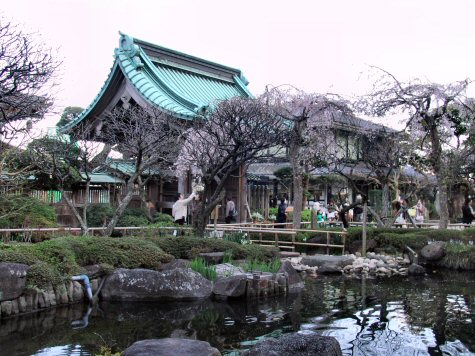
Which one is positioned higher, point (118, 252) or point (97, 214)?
point (97, 214)

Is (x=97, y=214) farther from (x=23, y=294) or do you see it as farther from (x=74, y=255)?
(x=23, y=294)

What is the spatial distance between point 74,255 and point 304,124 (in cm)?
1013

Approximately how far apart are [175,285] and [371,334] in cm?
388

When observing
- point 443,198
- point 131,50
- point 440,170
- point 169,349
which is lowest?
point 169,349

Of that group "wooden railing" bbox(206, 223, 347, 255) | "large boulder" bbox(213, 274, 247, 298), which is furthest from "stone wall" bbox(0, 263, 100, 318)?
"wooden railing" bbox(206, 223, 347, 255)

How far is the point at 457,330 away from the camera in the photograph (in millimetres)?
7941

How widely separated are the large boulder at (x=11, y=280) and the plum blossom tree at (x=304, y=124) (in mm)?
9522

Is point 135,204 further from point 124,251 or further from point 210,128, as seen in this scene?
point 124,251

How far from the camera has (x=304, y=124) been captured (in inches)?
697

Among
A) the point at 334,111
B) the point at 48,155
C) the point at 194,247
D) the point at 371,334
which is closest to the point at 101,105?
the point at 48,155

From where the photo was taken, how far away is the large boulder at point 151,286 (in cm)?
971

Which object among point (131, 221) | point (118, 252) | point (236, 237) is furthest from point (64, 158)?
point (236, 237)

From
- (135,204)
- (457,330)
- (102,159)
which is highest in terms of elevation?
(102,159)

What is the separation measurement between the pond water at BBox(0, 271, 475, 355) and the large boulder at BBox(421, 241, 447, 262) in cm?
434
